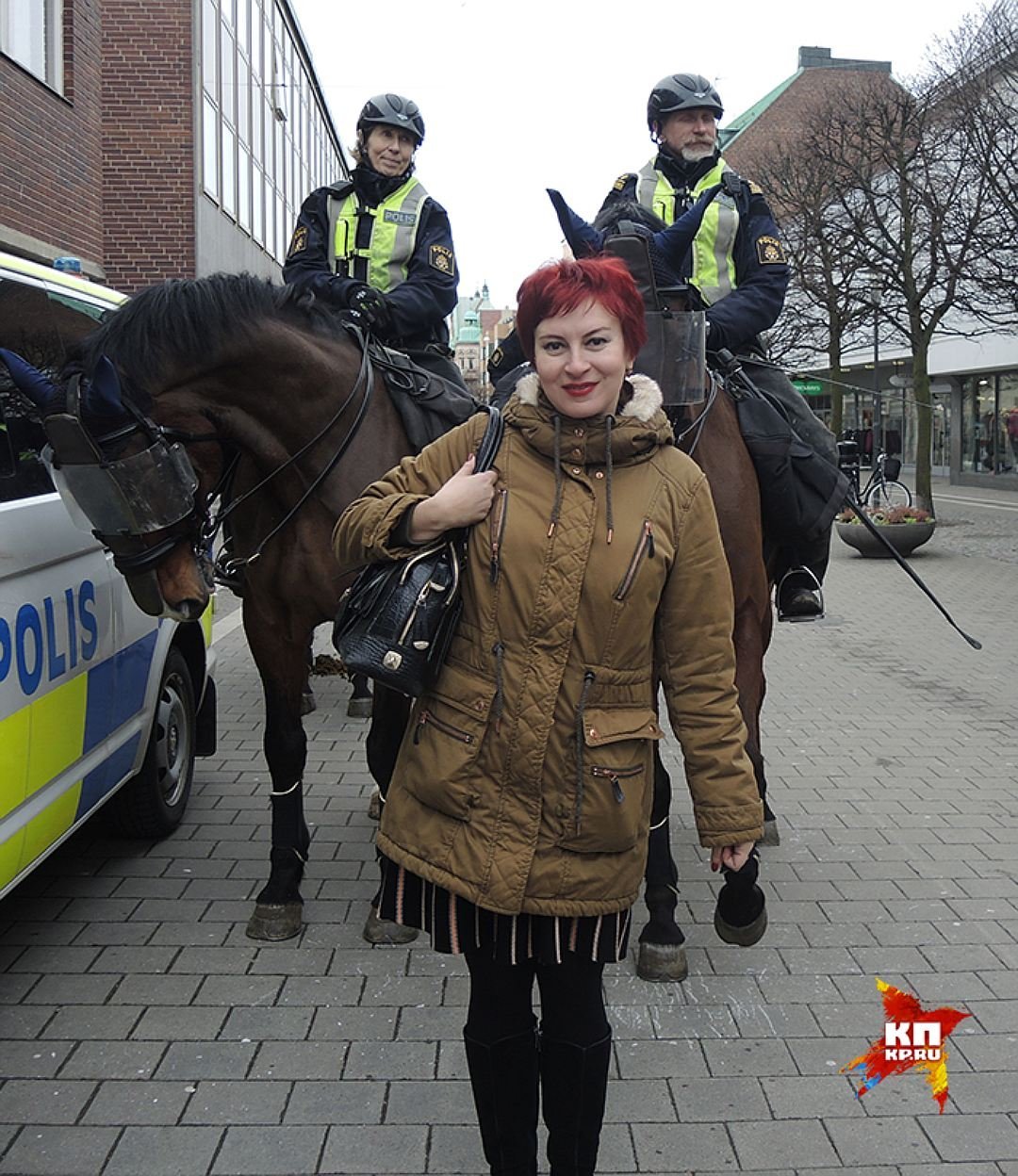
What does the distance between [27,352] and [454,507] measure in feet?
7.59

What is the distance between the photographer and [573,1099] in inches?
98.9

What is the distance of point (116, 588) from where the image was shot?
4.34 meters

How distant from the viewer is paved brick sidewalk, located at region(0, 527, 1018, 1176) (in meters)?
2.98

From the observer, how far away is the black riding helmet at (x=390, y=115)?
4820 millimetres

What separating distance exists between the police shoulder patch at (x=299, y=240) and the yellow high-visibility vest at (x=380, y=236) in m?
0.11

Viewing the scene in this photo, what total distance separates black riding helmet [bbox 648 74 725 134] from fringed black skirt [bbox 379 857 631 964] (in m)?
3.02

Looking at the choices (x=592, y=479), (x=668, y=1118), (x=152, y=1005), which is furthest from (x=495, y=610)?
(x=152, y=1005)

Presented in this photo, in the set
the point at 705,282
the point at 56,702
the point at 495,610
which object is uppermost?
the point at 705,282

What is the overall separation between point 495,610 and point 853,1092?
72.7 inches

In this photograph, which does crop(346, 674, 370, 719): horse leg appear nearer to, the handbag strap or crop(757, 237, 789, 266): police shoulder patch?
crop(757, 237, 789, 266): police shoulder patch

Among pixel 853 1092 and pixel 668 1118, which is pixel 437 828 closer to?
pixel 668 1118

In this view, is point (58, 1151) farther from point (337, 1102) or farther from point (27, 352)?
point (27, 352)

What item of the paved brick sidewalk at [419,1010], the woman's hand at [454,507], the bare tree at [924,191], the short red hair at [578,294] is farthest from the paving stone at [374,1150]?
the bare tree at [924,191]

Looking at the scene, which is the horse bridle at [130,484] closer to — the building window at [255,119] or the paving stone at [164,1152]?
the paving stone at [164,1152]
